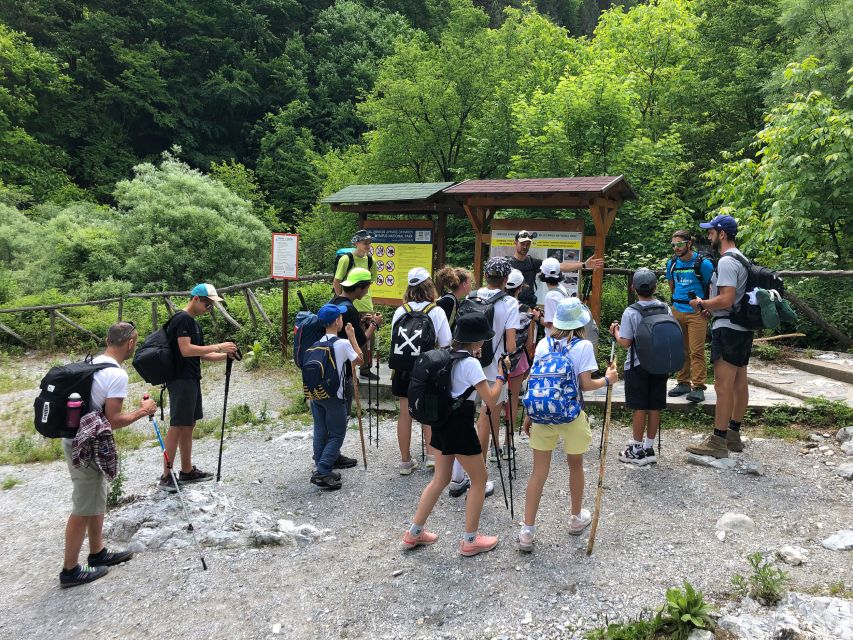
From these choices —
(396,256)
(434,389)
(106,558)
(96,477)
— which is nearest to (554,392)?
(434,389)

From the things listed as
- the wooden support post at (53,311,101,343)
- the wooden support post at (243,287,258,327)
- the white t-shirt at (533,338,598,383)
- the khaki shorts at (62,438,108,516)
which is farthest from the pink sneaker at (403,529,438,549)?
the wooden support post at (53,311,101,343)

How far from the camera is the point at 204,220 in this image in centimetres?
1762

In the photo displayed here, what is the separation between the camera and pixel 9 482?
6.01m

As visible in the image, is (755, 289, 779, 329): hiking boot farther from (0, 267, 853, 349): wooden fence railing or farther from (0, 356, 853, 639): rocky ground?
(0, 267, 853, 349): wooden fence railing

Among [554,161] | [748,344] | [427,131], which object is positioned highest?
[427,131]

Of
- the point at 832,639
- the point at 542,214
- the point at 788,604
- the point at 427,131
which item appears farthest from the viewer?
the point at 427,131

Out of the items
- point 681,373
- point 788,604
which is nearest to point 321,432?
point 788,604

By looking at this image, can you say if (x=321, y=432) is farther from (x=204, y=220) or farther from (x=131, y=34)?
(x=131, y=34)

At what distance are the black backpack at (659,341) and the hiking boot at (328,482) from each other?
2989 mm

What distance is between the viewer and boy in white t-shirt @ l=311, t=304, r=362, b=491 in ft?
16.5

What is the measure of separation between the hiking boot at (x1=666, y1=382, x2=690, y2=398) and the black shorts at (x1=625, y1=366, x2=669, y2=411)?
185cm

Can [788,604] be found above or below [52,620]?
above

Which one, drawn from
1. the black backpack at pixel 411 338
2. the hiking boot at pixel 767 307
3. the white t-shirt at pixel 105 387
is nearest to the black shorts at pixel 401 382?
the black backpack at pixel 411 338

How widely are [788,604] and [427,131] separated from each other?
1815cm
